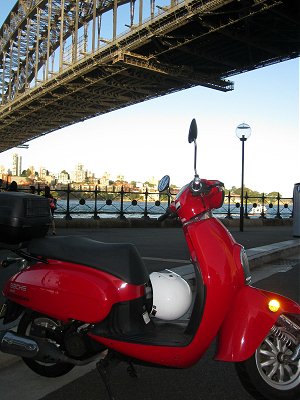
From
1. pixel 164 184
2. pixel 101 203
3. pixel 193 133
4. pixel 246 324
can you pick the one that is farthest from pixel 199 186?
pixel 101 203

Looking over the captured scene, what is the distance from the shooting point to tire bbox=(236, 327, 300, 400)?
8.25 feet

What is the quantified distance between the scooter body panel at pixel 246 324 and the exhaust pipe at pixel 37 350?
760 mm

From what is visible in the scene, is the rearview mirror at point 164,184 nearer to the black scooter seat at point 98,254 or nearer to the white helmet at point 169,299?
the black scooter seat at point 98,254

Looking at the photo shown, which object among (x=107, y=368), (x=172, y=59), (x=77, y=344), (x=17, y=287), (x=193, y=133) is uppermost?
(x=172, y=59)

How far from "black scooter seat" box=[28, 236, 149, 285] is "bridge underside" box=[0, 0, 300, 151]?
32132 mm

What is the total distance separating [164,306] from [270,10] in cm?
3457

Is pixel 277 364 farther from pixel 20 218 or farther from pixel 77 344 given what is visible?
pixel 20 218

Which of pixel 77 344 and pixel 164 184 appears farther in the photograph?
pixel 164 184

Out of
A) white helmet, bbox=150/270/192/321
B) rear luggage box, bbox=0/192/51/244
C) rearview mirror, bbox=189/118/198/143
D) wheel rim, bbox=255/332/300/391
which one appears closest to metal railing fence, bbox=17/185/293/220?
rearview mirror, bbox=189/118/198/143

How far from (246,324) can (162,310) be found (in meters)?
0.52

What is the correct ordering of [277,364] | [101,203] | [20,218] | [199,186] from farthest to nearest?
[101,203] → [20,218] → [199,186] → [277,364]

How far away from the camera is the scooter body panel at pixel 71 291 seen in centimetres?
254

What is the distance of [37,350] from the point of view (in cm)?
265

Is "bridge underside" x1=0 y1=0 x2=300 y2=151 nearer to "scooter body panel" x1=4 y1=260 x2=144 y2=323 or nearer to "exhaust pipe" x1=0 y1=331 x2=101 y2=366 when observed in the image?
"scooter body panel" x1=4 y1=260 x2=144 y2=323
